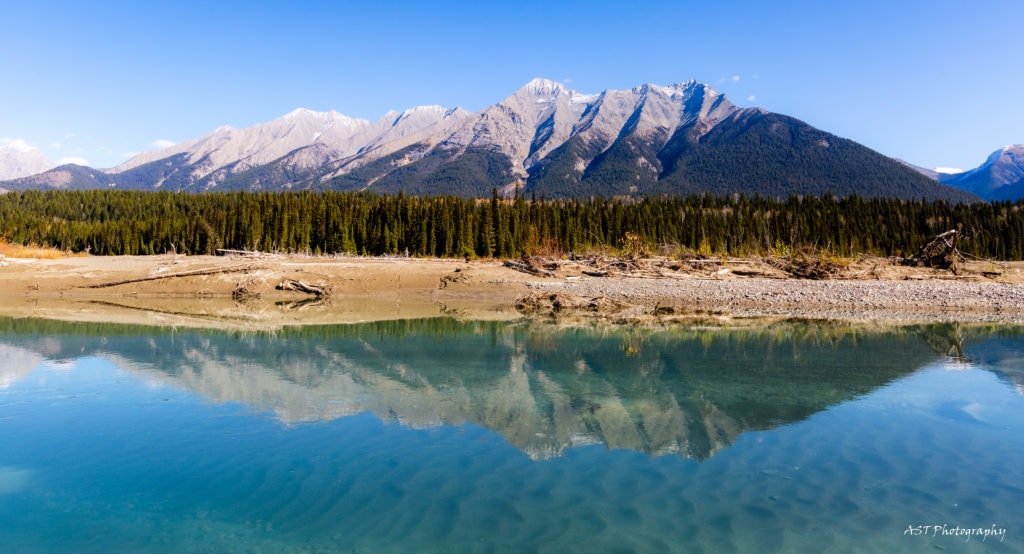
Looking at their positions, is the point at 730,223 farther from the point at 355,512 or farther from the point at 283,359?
the point at 355,512

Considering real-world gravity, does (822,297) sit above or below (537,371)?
above

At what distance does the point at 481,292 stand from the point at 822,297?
19.9m

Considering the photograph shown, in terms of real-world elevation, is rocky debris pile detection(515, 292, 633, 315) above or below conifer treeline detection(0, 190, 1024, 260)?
below

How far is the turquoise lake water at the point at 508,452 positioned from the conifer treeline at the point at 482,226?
41432mm

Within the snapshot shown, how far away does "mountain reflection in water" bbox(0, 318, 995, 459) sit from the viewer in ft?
34.0

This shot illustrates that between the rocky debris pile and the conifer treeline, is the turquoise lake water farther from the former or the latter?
the conifer treeline

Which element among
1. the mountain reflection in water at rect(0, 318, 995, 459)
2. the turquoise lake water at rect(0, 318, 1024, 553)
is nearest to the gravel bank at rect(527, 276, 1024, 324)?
the mountain reflection in water at rect(0, 318, 995, 459)

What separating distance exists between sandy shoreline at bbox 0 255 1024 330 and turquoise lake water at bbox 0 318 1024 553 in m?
10.9

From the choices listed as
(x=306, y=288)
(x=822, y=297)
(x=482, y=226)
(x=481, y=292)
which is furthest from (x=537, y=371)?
(x=482, y=226)

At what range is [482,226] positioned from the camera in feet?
239

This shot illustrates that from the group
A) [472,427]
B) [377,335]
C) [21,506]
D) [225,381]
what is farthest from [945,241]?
[21,506]

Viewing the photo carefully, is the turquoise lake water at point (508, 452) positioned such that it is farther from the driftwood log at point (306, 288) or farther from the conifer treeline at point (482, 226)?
the conifer treeline at point (482, 226)

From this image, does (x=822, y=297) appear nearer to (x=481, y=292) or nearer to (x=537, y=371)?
(x=481, y=292)

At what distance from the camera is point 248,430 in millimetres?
9648
